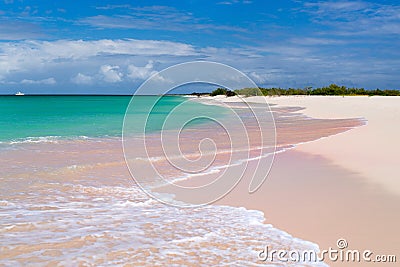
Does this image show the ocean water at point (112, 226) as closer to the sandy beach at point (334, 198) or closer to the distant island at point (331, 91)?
the sandy beach at point (334, 198)

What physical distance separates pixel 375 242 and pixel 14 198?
6.16m

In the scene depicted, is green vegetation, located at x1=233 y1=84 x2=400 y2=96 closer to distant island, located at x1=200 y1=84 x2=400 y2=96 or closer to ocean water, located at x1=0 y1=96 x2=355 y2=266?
distant island, located at x1=200 y1=84 x2=400 y2=96

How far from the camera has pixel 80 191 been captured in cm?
774

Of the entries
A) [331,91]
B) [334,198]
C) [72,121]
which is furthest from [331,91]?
[334,198]

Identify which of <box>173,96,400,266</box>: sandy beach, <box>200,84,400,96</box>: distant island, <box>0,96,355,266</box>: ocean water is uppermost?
<box>200,84,400,96</box>: distant island

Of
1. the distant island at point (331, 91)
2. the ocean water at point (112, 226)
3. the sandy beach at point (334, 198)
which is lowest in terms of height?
the ocean water at point (112, 226)

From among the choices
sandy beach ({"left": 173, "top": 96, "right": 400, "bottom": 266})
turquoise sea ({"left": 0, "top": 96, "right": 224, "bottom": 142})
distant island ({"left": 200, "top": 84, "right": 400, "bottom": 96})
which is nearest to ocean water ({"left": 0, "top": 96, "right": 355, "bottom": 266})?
sandy beach ({"left": 173, "top": 96, "right": 400, "bottom": 266})

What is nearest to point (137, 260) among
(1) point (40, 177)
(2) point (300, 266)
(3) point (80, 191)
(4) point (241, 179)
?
(2) point (300, 266)

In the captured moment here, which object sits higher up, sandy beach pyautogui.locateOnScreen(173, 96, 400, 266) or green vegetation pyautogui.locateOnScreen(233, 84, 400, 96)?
green vegetation pyautogui.locateOnScreen(233, 84, 400, 96)

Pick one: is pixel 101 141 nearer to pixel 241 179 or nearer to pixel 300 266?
pixel 241 179

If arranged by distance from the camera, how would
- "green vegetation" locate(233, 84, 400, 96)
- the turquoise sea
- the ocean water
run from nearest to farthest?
the ocean water
the turquoise sea
"green vegetation" locate(233, 84, 400, 96)

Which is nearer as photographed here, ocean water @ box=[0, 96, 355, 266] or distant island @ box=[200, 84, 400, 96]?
ocean water @ box=[0, 96, 355, 266]

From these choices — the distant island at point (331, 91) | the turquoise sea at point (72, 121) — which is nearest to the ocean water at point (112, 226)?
the turquoise sea at point (72, 121)

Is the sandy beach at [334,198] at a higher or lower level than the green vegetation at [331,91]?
lower
